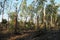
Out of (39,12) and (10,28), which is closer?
(10,28)

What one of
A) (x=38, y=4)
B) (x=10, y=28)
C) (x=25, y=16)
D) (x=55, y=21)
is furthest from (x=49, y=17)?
(x=10, y=28)

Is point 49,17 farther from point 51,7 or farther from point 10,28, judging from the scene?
point 10,28

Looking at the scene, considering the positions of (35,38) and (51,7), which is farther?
(51,7)

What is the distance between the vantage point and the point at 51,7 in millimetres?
41188

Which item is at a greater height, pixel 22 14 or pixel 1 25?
pixel 22 14

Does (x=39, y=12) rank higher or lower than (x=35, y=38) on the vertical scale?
higher

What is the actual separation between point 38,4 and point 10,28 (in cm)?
871

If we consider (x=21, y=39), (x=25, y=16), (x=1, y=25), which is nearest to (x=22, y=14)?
→ (x=25, y=16)

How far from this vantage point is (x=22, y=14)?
41.2 meters

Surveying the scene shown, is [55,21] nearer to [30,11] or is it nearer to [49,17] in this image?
[49,17]

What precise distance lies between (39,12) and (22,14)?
4911mm

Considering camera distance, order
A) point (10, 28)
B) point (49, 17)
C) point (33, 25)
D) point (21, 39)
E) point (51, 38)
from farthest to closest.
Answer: point (49, 17)
point (33, 25)
point (10, 28)
point (21, 39)
point (51, 38)

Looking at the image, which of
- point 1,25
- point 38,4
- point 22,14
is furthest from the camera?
point 22,14

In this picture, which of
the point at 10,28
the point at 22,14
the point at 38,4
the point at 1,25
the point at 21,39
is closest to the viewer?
the point at 21,39
